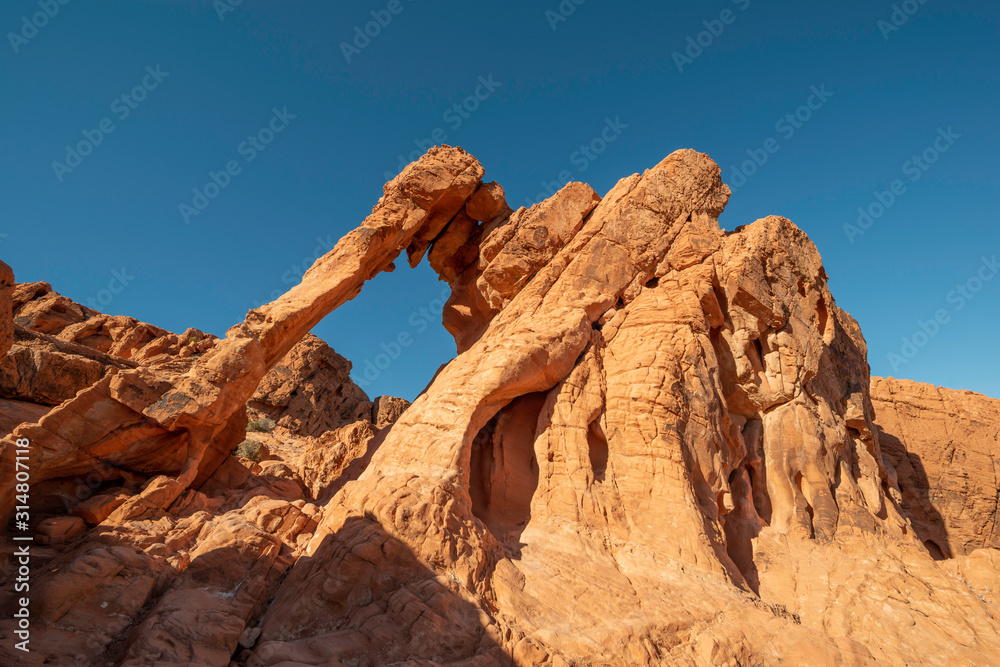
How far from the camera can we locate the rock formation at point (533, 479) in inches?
317

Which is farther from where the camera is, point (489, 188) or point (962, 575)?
point (489, 188)

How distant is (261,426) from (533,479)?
61.7 ft

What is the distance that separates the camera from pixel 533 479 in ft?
41.3

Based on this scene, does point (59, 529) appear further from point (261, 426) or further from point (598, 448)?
point (261, 426)

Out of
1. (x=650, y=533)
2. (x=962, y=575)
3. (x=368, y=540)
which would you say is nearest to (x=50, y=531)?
(x=368, y=540)

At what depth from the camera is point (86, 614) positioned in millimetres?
7277

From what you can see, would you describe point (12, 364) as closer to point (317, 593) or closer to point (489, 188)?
point (317, 593)

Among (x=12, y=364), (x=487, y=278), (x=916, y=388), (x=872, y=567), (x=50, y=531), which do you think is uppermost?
(x=916, y=388)

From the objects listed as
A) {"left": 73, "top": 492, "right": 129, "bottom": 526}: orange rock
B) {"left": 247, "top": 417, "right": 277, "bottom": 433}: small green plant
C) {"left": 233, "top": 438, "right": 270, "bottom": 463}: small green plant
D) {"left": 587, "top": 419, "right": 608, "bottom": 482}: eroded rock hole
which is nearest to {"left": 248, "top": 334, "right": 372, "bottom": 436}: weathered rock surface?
{"left": 247, "top": 417, "right": 277, "bottom": 433}: small green plant

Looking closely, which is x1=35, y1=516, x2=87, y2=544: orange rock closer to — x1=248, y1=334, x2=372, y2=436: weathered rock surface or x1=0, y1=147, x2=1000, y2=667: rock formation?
x1=0, y1=147, x2=1000, y2=667: rock formation

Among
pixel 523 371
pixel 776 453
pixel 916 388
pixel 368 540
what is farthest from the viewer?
pixel 916 388

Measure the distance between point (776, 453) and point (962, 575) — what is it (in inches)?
187

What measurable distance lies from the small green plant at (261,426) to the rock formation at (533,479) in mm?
8650

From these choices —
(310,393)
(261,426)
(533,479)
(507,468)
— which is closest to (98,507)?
(507,468)
